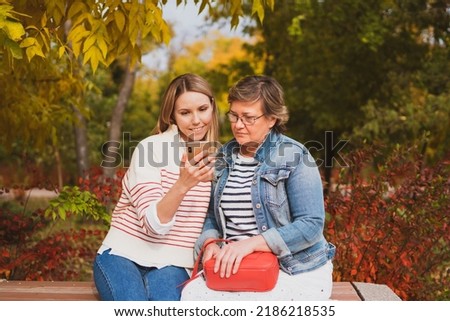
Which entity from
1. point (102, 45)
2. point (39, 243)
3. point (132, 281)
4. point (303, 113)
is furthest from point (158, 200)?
point (303, 113)

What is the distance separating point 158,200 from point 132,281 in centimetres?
41

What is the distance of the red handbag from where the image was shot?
3.25 m

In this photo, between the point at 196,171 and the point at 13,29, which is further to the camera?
the point at 13,29

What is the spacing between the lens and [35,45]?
12.7 ft

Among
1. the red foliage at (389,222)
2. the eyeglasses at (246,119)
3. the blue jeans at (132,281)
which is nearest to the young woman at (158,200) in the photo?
the blue jeans at (132,281)

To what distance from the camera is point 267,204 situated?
11.0ft

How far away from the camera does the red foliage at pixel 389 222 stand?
19.2 feet

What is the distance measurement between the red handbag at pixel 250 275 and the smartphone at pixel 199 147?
1.68 ft

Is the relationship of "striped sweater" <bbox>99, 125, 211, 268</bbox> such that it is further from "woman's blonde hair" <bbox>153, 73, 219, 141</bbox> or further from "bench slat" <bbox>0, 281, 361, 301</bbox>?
"bench slat" <bbox>0, 281, 361, 301</bbox>

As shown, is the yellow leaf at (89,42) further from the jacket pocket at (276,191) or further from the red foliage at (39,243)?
the red foliage at (39,243)

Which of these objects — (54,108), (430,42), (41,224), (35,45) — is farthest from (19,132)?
(430,42)

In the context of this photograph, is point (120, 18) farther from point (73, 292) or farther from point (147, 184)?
point (73, 292)

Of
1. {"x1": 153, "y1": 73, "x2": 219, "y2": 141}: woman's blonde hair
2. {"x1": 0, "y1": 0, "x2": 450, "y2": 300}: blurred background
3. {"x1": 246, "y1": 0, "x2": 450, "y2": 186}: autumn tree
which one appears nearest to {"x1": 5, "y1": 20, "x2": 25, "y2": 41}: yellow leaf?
{"x1": 0, "y1": 0, "x2": 450, "y2": 300}: blurred background
